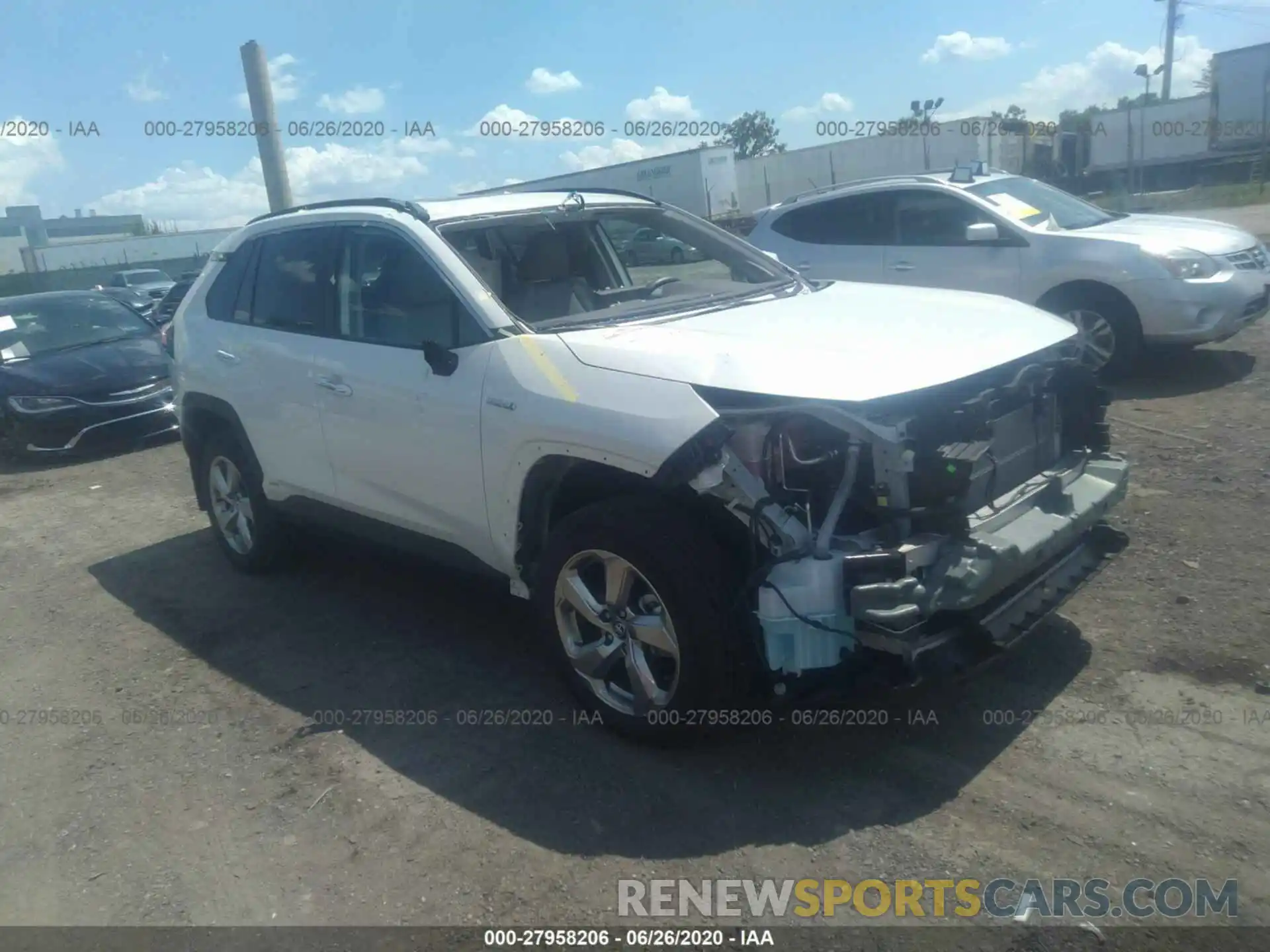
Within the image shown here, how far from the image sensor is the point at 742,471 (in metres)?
3.37

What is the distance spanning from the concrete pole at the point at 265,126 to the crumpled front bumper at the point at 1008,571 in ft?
38.2

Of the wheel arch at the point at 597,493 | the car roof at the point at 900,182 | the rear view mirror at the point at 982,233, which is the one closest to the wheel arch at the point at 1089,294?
the rear view mirror at the point at 982,233

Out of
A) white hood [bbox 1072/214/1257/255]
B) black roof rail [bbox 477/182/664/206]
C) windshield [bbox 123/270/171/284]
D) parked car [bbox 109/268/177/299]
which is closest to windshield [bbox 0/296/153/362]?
black roof rail [bbox 477/182/664/206]

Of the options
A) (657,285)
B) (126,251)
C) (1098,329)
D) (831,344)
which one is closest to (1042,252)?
(1098,329)

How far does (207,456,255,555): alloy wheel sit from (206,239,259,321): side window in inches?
32.0

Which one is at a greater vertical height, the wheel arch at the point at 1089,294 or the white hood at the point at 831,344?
the white hood at the point at 831,344

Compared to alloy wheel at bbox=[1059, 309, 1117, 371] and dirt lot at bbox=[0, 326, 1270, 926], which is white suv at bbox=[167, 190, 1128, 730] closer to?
dirt lot at bbox=[0, 326, 1270, 926]

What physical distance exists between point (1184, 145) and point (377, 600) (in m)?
36.7

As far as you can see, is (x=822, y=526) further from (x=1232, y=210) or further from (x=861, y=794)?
(x=1232, y=210)

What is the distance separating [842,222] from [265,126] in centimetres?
814

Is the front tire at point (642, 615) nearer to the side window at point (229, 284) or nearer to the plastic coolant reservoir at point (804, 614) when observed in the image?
the plastic coolant reservoir at point (804, 614)

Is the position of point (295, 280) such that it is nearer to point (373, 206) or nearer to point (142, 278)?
point (373, 206)

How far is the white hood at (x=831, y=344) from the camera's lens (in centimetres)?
338

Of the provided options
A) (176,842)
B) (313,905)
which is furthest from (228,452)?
(313,905)
